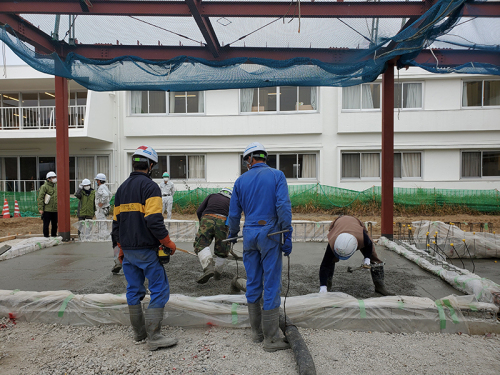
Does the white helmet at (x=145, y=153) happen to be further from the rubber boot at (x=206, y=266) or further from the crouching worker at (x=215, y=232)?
the rubber boot at (x=206, y=266)

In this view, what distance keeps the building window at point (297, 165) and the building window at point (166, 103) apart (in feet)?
10.1

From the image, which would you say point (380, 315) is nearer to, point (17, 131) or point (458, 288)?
point (458, 288)

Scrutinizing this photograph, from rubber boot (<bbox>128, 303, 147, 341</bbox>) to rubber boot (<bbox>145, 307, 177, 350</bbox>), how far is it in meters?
0.12

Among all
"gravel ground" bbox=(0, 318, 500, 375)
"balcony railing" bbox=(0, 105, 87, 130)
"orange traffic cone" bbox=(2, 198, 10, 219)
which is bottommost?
"gravel ground" bbox=(0, 318, 500, 375)

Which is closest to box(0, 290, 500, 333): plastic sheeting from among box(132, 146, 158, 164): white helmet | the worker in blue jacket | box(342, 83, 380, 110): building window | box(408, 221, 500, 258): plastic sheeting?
the worker in blue jacket

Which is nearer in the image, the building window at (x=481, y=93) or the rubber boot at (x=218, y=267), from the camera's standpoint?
the rubber boot at (x=218, y=267)

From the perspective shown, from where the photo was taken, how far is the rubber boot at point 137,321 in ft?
9.86

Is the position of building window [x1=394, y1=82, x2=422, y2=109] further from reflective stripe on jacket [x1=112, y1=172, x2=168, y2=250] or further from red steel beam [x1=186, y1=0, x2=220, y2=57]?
reflective stripe on jacket [x1=112, y1=172, x2=168, y2=250]

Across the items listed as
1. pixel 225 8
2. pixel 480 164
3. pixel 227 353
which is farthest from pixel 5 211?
pixel 480 164

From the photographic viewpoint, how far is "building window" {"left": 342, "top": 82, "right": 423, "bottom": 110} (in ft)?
45.3

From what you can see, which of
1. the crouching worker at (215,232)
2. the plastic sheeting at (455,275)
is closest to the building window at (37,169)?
the crouching worker at (215,232)

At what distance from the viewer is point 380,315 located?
3.28m

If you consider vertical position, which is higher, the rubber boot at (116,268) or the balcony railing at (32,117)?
the balcony railing at (32,117)

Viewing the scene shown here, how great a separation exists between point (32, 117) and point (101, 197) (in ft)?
29.3
